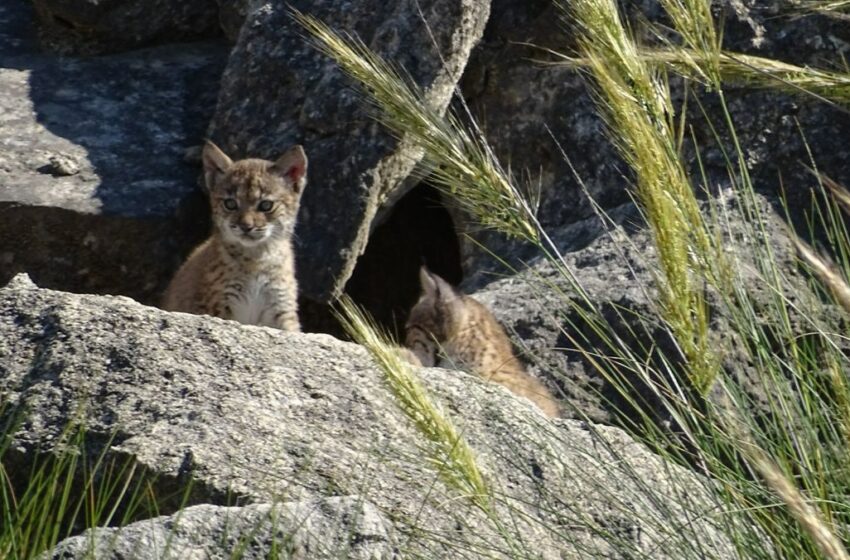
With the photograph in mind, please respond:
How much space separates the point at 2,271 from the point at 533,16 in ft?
9.53

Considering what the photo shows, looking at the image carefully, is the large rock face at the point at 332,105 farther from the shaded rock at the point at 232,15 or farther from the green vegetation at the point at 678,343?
the green vegetation at the point at 678,343

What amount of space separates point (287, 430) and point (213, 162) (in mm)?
3523

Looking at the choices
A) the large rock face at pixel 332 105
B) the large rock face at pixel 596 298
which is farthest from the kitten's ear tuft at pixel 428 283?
the large rock face at pixel 332 105

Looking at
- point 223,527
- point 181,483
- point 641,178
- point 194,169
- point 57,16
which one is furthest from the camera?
point 57,16

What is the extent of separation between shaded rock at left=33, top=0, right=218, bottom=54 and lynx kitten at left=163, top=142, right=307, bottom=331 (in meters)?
1.36

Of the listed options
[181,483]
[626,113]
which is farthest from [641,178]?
[181,483]

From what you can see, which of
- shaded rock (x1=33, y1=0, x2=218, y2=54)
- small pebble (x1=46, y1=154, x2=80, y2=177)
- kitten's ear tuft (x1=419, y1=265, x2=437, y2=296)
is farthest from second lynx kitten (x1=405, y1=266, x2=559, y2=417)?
shaded rock (x1=33, y1=0, x2=218, y2=54)

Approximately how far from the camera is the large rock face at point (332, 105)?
7773 millimetres

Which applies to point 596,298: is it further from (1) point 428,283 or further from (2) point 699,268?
(2) point 699,268

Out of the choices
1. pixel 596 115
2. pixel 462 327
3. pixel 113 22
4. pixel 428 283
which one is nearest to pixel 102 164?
pixel 113 22

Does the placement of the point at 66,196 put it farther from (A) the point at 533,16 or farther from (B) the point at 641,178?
(B) the point at 641,178

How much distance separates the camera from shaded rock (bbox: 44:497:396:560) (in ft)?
11.3

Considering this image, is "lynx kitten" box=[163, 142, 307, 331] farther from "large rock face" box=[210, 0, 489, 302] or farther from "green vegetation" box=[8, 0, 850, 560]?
"green vegetation" box=[8, 0, 850, 560]

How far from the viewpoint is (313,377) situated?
4.84m
